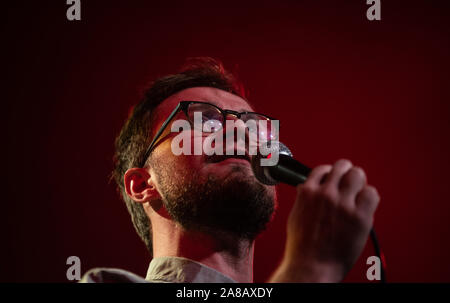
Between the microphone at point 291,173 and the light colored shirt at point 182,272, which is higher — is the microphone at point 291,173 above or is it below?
above

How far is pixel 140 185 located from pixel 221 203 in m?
0.45

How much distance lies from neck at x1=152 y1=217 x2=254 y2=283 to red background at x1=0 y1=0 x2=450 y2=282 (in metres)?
1.03

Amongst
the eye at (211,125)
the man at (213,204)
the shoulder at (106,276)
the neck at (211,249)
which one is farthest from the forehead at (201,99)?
the shoulder at (106,276)

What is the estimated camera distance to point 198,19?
256cm

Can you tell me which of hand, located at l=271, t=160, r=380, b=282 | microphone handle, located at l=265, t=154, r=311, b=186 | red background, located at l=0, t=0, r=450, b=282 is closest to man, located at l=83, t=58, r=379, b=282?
hand, located at l=271, t=160, r=380, b=282

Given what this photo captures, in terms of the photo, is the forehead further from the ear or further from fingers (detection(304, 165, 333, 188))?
fingers (detection(304, 165, 333, 188))

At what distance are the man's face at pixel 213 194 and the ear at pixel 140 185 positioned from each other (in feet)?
0.21

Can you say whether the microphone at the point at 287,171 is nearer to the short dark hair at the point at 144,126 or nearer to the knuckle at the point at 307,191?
the knuckle at the point at 307,191

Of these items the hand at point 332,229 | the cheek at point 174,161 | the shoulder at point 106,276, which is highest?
the cheek at point 174,161

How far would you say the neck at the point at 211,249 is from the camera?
1.39 m

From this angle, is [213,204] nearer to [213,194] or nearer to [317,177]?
[213,194]

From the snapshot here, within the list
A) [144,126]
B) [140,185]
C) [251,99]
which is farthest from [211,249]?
[251,99]
